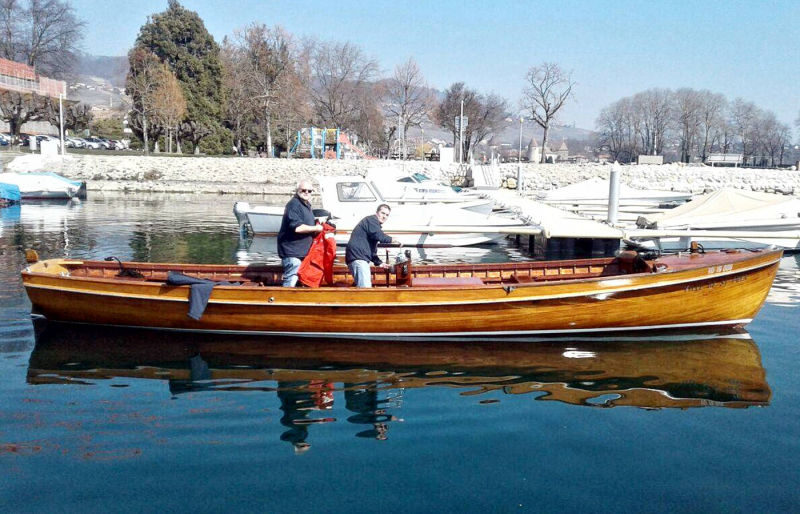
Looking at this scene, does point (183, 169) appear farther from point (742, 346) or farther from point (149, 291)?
point (742, 346)

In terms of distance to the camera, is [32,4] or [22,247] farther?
[32,4]

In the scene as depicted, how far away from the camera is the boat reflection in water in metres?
7.60

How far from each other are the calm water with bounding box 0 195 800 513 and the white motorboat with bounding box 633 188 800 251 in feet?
25.6

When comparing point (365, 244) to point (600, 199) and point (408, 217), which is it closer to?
point (408, 217)

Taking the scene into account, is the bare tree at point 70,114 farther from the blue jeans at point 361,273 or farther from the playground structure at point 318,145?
the blue jeans at point 361,273

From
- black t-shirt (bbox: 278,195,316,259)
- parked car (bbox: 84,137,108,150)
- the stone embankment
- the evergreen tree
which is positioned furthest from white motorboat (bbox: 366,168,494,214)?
parked car (bbox: 84,137,108,150)

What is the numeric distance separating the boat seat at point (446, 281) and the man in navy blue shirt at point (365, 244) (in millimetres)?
848

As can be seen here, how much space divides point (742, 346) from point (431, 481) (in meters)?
6.59

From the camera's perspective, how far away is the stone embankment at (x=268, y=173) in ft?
159

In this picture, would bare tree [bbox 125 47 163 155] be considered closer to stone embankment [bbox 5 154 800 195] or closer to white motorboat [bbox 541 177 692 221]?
stone embankment [bbox 5 154 800 195]

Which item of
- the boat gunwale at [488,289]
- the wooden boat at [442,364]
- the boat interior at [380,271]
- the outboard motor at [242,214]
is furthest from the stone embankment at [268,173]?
the boat gunwale at [488,289]

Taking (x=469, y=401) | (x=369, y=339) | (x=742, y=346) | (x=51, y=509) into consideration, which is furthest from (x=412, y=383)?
(x=742, y=346)

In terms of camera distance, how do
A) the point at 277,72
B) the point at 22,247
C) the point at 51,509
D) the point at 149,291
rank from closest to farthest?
1. the point at 51,509
2. the point at 149,291
3. the point at 22,247
4. the point at 277,72

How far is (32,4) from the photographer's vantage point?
251ft
